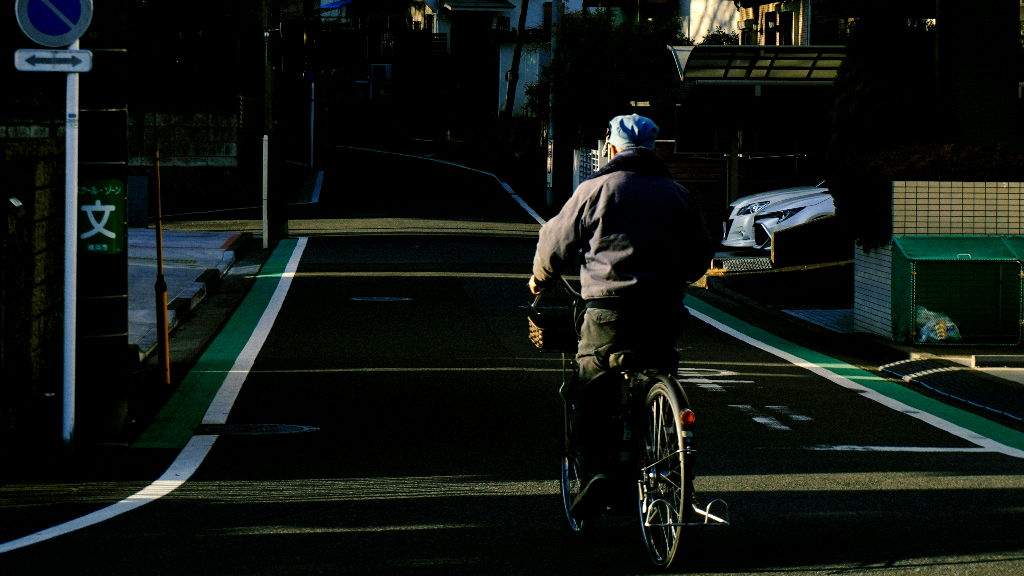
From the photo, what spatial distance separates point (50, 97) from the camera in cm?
2527

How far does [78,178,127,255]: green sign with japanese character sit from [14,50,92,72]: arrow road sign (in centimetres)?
87

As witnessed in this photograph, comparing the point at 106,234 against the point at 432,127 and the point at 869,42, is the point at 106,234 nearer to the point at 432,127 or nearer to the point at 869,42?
the point at 869,42

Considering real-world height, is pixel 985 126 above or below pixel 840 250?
above

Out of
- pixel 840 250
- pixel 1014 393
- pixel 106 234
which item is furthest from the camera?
pixel 840 250

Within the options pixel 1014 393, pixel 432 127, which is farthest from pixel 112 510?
pixel 432 127

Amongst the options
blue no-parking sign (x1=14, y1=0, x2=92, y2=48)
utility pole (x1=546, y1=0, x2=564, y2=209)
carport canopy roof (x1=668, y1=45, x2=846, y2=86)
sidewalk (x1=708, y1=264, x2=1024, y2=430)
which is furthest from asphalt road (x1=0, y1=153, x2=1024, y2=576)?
utility pole (x1=546, y1=0, x2=564, y2=209)

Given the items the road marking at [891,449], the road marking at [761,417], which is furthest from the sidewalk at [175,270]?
the road marking at [891,449]

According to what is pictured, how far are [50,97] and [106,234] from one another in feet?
56.2

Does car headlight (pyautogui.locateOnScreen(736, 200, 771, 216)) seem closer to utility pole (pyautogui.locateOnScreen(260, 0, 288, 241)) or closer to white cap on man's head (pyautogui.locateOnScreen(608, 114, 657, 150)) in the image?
utility pole (pyautogui.locateOnScreen(260, 0, 288, 241))

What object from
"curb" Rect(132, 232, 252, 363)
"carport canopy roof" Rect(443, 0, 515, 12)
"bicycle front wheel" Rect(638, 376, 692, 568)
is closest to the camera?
"bicycle front wheel" Rect(638, 376, 692, 568)

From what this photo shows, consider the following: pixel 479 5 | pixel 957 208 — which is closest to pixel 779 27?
pixel 957 208

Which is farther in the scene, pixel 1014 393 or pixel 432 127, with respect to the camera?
pixel 432 127

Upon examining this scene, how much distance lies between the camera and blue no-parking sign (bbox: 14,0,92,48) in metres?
8.58

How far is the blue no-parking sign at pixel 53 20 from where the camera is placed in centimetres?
858
